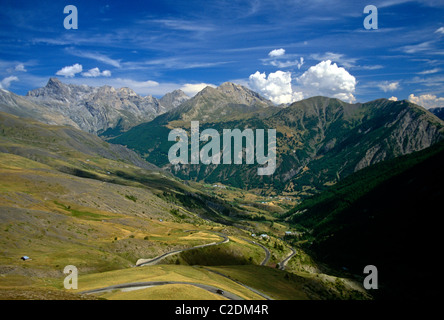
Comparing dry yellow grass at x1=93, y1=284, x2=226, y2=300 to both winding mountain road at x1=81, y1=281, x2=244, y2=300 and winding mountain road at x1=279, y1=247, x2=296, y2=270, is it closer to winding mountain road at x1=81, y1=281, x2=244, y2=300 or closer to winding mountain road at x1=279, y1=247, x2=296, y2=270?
winding mountain road at x1=81, y1=281, x2=244, y2=300

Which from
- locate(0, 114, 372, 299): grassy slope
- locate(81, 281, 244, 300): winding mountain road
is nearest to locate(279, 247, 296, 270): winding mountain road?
locate(0, 114, 372, 299): grassy slope

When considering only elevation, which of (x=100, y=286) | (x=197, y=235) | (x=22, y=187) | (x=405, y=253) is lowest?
(x=405, y=253)

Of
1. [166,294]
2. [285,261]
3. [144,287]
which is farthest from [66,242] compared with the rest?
[285,261]

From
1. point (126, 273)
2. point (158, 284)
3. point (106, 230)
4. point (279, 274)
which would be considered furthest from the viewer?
point (106, 230)

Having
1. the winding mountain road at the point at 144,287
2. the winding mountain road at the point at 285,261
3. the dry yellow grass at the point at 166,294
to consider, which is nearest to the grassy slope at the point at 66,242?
the dry yellow grass at the point at 166,294

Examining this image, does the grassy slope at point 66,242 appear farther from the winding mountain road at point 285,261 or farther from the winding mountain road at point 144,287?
the winding mountain road at point 285,261

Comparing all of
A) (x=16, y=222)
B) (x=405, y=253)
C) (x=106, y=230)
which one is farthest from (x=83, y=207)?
(x=405, y=253)

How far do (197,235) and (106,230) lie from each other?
165ft

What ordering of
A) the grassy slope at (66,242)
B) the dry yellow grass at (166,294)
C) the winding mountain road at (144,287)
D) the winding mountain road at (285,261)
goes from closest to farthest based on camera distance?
the dry yellow grass at (166,294), the winding mountain road at (144,287), the grassy slope at (66,242), the winding mountain road at (285,261)

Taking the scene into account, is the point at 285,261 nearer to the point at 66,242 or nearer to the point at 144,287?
the point at 66,242
